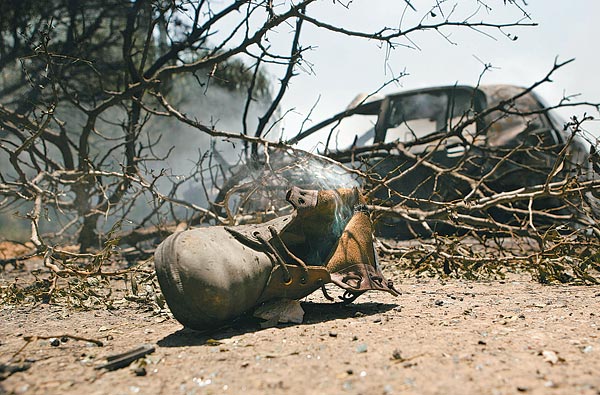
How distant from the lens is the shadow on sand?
196cm

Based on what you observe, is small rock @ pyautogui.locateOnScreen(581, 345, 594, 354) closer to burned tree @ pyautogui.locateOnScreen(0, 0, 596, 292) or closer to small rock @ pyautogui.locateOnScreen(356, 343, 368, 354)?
small rock @ pyautogui.locateOnScreen(356, 343, 368, 354)

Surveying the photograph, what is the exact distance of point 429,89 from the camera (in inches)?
252

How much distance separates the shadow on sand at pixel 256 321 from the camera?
1958mm

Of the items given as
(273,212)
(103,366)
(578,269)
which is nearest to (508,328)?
(103,366)

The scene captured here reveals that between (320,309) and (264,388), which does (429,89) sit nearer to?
(320,309)

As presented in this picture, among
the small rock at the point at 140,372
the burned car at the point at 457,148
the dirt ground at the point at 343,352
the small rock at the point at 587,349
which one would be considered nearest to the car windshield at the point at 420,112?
the burned car at the point at 457,148

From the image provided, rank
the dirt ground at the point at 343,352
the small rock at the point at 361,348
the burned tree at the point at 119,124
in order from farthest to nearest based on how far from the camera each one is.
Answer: the burned tree at the point at 119,124, the small rock at the point at 361,348, the dirt ground at the point at 343,352

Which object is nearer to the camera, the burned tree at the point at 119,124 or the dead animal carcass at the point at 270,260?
the dead animal carcass at the point at 270,260

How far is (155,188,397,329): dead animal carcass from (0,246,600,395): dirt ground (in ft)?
0.42

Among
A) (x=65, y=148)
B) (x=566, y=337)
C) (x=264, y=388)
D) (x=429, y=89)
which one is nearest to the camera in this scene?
(x=264, y=388)

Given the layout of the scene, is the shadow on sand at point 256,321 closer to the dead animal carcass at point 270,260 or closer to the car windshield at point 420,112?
the dead animal carcass at point 270,260

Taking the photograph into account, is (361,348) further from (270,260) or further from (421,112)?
(421,112)

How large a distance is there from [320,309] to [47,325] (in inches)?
46.5

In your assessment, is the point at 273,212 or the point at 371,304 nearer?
the point at 371,304
